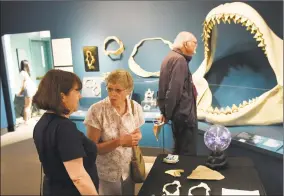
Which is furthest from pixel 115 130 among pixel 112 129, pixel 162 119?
pixel 162 119

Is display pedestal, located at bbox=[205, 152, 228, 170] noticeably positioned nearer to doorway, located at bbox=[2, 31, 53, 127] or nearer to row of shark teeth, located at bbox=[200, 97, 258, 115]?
row of shark teeth, located at bbox=[200, 97, 258, 115]

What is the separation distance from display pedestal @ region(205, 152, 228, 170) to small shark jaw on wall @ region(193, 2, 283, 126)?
2.70 feet

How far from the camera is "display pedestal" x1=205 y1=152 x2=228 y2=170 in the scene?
158 cm

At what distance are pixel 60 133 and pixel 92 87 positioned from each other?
1.42 metres

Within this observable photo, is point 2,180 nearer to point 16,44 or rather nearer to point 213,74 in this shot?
point 16,44

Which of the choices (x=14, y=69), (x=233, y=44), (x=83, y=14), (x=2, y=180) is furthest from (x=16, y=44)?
(x=233, y=44)

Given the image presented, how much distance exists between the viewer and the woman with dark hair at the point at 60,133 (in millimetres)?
1065

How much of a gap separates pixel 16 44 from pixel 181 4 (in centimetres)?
145

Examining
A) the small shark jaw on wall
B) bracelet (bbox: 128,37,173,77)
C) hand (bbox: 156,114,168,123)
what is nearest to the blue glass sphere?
hand (bbox: 156,114,168,123)

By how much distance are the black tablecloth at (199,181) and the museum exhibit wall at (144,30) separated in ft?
3.05

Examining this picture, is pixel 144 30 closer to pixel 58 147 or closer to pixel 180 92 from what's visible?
pixel 180 92

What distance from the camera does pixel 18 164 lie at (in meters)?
2.38

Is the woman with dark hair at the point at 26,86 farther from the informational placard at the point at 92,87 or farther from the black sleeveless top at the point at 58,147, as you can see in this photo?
the black sleeveless top at the point at 58,147

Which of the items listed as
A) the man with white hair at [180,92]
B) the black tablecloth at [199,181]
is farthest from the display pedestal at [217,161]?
the man with white hair at [180,92]
